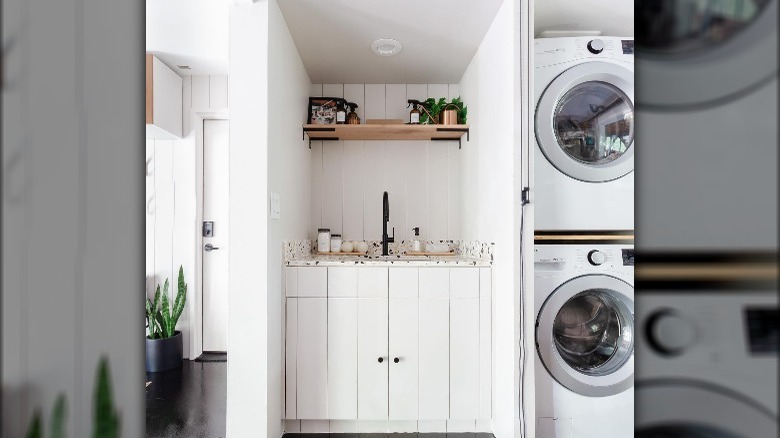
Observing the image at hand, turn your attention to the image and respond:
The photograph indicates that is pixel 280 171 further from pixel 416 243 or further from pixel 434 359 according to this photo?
pixel 434 359

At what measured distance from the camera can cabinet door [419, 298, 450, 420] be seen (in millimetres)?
2168

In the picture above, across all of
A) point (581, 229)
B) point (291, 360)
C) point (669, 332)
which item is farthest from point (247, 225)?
point (669, 332)

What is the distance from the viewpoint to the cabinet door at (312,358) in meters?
2.15

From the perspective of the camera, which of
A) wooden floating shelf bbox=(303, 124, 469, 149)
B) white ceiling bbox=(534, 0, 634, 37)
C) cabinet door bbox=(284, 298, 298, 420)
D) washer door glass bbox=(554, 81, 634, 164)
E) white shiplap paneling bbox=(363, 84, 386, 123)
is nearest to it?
white ceiling bbox=(534, 0, 634, 37)

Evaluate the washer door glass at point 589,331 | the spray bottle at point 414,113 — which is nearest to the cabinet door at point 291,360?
the washer door glass at point 589,331

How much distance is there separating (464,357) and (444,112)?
1.47 m

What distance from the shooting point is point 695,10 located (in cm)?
12

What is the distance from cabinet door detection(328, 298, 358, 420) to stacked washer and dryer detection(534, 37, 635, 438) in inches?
33.9

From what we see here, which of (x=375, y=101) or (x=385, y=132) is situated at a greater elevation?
(x=375, y=101)

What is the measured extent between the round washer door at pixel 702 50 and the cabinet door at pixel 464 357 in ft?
6.94

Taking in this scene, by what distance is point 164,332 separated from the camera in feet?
9.93

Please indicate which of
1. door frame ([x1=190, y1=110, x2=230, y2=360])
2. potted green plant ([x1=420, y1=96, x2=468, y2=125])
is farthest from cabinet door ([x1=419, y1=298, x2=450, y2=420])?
door frame ([x1=190, y1=110, x2=230, y2=360])

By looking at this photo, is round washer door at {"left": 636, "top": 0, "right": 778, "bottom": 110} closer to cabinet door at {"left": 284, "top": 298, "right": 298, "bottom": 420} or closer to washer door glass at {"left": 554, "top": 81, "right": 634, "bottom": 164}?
washer door glass at {"left": 554, "top": 81, "right": 634, "bottom": 164}

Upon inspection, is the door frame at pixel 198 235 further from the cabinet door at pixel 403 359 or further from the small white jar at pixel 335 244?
the cabinet door at pixel 403 359
